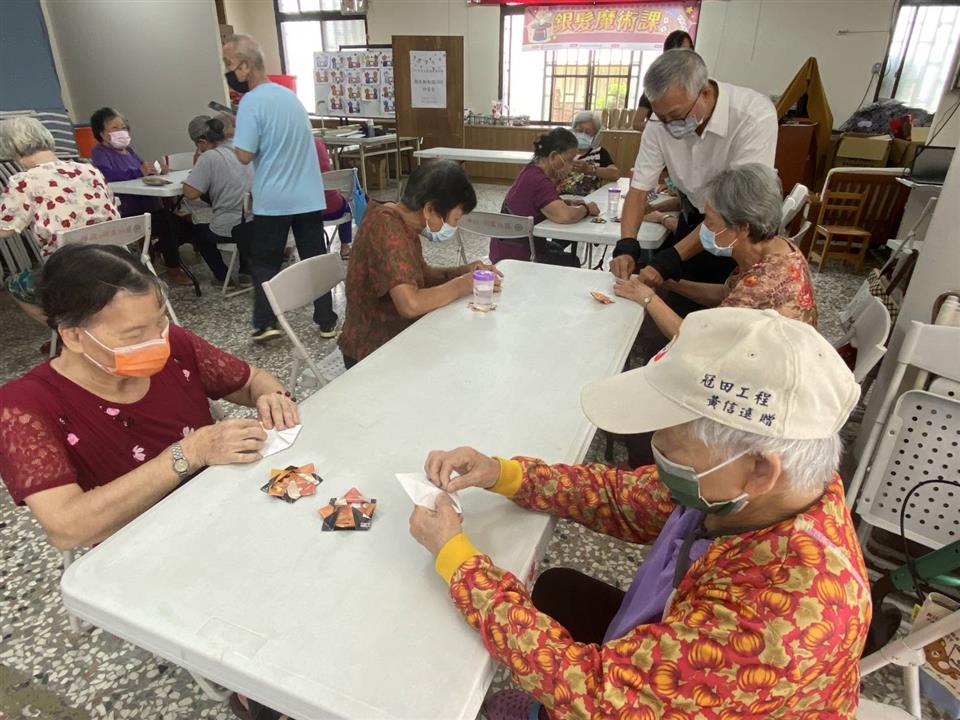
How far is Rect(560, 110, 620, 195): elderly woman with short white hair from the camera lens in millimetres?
4402

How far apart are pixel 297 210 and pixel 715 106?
242cm

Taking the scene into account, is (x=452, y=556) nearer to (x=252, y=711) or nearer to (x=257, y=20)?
(x=252, y=711)

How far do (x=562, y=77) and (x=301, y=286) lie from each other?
7.38m

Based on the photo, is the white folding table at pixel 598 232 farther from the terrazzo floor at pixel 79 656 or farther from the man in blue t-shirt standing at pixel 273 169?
the man in blue t-shirt standing at pixel 273 169

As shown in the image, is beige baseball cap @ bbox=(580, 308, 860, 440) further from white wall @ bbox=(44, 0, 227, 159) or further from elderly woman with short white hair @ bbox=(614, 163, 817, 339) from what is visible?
white wall @ bbox=(44, 0, 227, 159)

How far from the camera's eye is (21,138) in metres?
3.03

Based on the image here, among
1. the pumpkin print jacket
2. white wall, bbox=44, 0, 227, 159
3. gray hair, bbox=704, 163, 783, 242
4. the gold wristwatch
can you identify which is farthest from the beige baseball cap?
white wall, bbox=44, 0, 227, 159

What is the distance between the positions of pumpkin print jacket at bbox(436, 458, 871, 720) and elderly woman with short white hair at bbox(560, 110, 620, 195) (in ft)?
12.8

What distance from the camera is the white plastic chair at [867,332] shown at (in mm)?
1653

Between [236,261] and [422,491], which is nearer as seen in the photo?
[422,491]

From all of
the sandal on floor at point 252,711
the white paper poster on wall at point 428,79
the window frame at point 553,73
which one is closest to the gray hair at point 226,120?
the white paper poster on wall at point 428,79

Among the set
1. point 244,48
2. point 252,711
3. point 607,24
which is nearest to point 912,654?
point 252,711

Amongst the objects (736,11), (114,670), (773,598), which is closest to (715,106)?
(773,598)

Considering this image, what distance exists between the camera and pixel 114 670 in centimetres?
162
